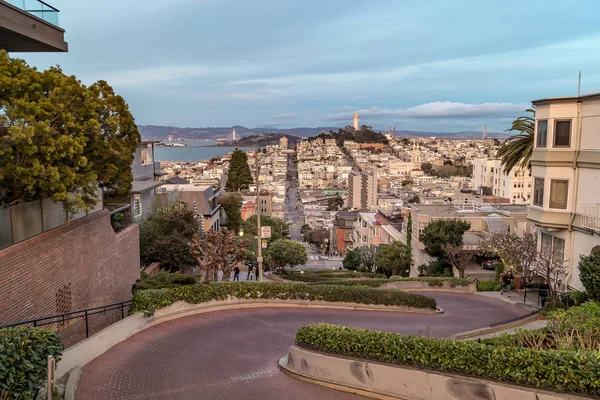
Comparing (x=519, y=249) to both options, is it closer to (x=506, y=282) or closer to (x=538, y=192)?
(x=538, y=192)

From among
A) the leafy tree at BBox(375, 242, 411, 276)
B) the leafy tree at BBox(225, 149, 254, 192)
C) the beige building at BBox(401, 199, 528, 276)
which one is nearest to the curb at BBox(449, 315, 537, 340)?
the beige building at BBox(401, 199, 528, 276)

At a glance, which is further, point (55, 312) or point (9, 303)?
point (55, 312)

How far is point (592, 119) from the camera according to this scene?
711 inches

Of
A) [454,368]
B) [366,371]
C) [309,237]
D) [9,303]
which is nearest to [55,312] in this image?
[9,303]

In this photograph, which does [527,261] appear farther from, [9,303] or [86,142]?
[9,303]

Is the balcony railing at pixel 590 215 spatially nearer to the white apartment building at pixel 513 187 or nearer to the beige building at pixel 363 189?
the white apartment building at pixel 513 187

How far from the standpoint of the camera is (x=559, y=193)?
19.5 metres

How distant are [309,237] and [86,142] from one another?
318 feet

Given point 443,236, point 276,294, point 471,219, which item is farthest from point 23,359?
point 471,219

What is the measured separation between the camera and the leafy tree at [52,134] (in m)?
11.2

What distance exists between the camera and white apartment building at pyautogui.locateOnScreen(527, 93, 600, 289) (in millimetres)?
18094

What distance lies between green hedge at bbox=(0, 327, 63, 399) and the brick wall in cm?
326

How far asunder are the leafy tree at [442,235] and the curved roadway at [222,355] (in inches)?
536

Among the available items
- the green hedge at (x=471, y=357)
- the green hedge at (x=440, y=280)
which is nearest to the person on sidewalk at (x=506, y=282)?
the green hedge at (x=440, y=280)
